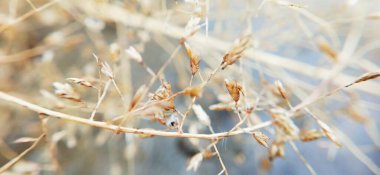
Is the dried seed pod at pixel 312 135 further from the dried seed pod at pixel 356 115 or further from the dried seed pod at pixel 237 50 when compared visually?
the dried seed pod at pixel 356 115

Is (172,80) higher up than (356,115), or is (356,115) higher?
(356,115)

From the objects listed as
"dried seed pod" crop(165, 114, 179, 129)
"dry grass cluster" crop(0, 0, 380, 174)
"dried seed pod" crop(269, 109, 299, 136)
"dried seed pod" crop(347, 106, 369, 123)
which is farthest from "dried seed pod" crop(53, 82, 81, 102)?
"dried seed pod" crop(347, 106, 369, 123)

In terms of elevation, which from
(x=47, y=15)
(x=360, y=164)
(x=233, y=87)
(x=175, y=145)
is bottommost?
(x=360, y=164)

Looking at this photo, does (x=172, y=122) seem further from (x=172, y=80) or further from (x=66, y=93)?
(x=172, y=80)

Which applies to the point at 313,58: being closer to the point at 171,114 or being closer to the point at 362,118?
the point at 362,118

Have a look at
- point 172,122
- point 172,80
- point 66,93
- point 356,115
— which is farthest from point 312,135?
point 172,80

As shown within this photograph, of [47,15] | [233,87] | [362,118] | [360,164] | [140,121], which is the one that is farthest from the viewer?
[360,164]

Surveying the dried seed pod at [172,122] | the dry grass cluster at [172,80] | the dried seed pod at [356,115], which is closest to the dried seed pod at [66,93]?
the dried seed pod at [172,122]

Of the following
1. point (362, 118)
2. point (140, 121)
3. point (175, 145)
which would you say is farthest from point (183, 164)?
point (362, 118)

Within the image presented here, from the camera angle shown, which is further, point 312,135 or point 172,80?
point 172,80
